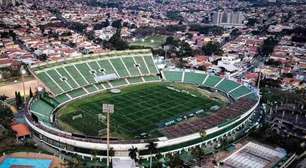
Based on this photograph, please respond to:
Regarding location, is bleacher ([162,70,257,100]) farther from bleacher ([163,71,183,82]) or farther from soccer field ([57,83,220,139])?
soccer field ([57,83,220,139])

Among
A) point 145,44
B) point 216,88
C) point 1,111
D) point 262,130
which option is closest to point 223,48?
point 145,44

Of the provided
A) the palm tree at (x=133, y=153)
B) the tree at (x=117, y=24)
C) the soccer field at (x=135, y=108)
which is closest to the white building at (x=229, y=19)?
the tree at (x=117, y=24)

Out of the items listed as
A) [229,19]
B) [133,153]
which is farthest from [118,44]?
[229,19]

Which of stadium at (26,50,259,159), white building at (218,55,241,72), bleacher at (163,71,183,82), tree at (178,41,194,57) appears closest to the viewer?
stadium at (26,50,259,159)

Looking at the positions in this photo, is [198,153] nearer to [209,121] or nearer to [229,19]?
Answer: [209,121]

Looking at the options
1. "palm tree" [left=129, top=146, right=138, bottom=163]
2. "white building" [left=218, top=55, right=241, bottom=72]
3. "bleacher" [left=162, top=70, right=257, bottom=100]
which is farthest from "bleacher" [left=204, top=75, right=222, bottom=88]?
"palm tree" [left=129, top=146, right=138, bottom=163]

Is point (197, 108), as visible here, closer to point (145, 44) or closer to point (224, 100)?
point (224, 100)
